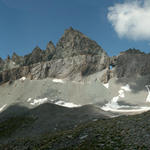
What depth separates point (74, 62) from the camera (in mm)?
118562

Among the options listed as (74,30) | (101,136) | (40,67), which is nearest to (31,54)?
(40,67)

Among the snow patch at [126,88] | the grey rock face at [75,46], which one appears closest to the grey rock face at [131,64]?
the snow patch at [126,88]

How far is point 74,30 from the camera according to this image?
142 m

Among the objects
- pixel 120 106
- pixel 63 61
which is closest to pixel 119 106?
pixel 120 106

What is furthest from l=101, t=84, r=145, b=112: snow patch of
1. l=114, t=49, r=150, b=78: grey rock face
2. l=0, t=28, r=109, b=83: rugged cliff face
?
l=0, t=28, r=109, b=83: rugged cliff face

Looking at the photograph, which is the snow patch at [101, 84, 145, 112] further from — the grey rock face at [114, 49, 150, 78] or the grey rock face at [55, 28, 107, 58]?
the grey rock face at [55, 28, 107, 58]

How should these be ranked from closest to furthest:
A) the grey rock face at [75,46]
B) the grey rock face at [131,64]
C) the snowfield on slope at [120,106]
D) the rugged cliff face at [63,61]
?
the snowfield on slope at [120,106] < the grey rock face at [131,64] < the rugged cliff face at [63,61] < the grey rock face at [75,46]

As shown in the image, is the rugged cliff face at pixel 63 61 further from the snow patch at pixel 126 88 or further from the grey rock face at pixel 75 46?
the snow patch at pixel 126 88

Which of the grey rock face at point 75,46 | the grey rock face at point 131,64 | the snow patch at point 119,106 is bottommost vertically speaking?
the snow patch at point 119,106

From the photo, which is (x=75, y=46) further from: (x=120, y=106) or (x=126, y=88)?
(x=120, y=106)

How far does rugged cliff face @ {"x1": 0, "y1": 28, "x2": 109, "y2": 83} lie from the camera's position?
4505 inches

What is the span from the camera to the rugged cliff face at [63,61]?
375 feet

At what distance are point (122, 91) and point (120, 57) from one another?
3692cm

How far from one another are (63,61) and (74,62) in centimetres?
874
